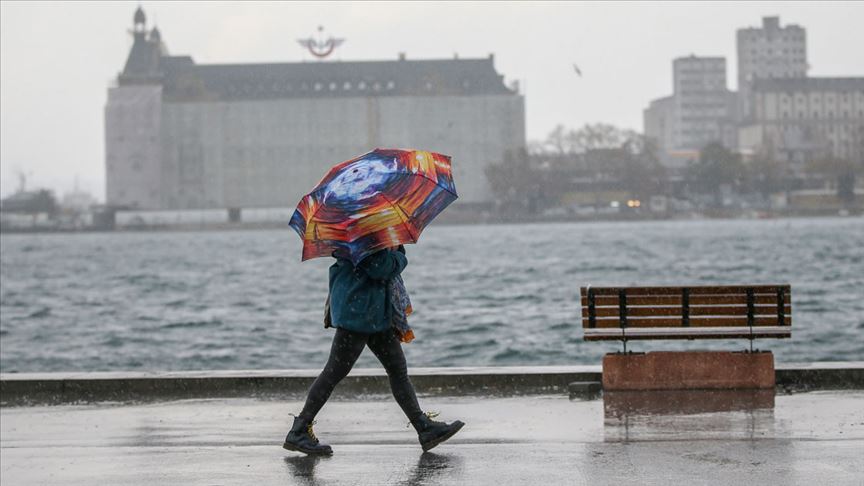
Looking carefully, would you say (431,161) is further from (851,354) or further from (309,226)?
(851,354)

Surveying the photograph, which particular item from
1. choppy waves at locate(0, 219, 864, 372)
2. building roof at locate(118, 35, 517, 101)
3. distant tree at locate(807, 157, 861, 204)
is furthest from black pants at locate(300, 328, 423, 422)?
distant tree at locate(807, 157, 861, 204)

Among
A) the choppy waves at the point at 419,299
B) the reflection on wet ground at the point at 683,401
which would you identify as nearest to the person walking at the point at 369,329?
the reflection on wet ground at the point at 683,401

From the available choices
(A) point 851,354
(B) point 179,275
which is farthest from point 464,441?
(B) point 179,275

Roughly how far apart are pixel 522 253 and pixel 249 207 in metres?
48.7

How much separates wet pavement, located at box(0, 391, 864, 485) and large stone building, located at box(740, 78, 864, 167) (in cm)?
16572

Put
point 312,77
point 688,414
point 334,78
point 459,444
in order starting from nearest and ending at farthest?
point 459,444 → point 688,414 → point 334,78 → point 312,77

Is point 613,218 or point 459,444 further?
point 613,218

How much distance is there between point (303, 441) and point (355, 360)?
415mm

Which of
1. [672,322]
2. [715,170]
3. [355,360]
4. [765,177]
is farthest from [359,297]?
[765,177]

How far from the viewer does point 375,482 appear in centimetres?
573

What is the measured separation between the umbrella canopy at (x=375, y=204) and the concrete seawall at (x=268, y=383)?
2.63m

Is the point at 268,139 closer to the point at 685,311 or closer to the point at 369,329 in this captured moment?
the point at 685,311

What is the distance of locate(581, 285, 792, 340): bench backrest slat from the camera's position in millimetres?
8242

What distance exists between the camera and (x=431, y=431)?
637cm
